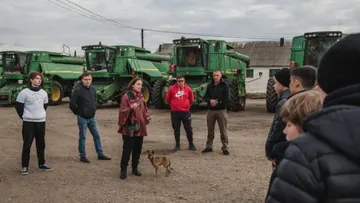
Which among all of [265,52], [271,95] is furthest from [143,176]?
[265,52]

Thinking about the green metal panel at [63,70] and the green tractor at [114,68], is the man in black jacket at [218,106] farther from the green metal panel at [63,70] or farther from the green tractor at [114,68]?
the green metal panel at [63,70]

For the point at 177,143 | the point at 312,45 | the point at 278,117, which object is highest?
the point at 312,45

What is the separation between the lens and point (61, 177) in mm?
6305

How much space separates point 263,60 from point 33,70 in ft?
86.6

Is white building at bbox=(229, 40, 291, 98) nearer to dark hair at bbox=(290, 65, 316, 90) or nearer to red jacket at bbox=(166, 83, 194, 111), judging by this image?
red jacket at bbox=(166, 83, 194, 111)

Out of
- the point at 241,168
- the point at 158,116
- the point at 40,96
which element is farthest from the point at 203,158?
the point at 158,116

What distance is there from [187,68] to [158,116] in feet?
9.09

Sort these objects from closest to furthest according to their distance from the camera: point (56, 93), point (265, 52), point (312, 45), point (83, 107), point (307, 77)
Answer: point (307, 77) → point (83, 107) → point (312, 45) → point (56, 93) → point (265, 52)

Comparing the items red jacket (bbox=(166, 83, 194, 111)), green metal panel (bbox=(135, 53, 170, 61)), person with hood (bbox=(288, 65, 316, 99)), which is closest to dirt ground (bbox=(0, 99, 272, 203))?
red jacket (bbox=(166, 83, 194, 111))

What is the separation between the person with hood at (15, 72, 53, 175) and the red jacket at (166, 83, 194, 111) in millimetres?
2887

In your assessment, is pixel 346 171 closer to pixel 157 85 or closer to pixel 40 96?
pixel 40 96

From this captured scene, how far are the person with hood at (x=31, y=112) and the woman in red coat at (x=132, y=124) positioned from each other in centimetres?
137

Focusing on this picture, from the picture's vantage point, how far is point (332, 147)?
4.51 feet

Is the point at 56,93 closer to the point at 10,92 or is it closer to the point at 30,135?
the point at 10,92
